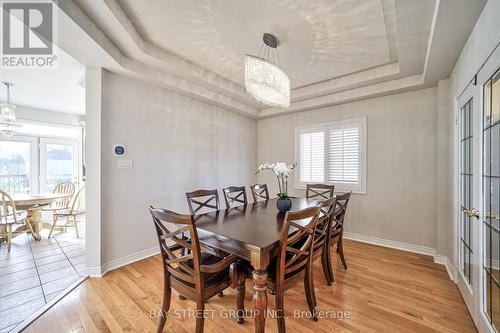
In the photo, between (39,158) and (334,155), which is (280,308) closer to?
(334,155)

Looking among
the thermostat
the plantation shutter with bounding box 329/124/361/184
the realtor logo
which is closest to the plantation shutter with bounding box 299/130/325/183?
the plantation shutter with bounding box 329/124/361/184

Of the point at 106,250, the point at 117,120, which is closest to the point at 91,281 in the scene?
the point at 106,250

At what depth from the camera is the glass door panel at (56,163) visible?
207 inches

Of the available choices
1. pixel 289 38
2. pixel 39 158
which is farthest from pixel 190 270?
pixel 39 158

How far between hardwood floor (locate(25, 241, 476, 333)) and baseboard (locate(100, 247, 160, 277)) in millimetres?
88

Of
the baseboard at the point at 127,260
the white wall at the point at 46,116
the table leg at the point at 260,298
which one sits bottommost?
the baseboard at the point at 127,260

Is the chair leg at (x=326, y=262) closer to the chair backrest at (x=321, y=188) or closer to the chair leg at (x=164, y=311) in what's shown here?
the chair backrest at (x=321, y=188)

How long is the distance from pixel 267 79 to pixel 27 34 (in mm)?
2638

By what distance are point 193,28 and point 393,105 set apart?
10.4 feet

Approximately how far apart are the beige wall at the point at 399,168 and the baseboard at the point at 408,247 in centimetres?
6

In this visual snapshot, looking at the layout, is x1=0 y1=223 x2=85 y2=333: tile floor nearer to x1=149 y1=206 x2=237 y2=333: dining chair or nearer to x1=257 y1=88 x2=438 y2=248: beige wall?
x1=149 y1=206 x2=237 y2=333: dining chair

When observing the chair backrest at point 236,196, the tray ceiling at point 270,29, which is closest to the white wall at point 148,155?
the tray ceiling at point 270,29

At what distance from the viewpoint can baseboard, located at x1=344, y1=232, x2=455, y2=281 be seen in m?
2.61

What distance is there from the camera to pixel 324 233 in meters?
1.94
